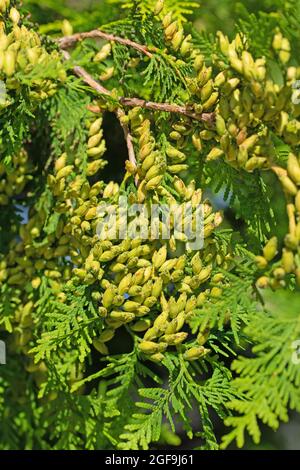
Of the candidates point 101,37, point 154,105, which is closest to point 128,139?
point 154,105

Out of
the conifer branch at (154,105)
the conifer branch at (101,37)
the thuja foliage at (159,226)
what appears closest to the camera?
the thuja foliage at (159,226)

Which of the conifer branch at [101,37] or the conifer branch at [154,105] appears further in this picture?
the conifer branch at [101,37]

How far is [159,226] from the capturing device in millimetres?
816

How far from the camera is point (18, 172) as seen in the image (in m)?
1.07

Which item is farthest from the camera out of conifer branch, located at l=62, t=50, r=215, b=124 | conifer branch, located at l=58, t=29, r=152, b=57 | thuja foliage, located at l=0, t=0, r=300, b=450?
conifer branch, located at l=58, t=29, r=152, b=57

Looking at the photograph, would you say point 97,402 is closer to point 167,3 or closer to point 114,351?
point 114,351

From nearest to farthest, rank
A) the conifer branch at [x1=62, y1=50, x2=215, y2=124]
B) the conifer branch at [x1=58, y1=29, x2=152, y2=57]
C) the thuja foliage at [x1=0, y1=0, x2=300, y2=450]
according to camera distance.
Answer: the thuja foliage at [x1=0, y1=0, x2=300, y2=450]
the conifer branch at [x1=62, y1=50, x2=215, y2=124]
the conifer branch at [x1=58, y1=29, x2=152, y2=57]

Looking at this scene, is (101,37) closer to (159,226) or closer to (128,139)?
(128,139)

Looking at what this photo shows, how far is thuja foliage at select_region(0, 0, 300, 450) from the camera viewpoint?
70 centimetres

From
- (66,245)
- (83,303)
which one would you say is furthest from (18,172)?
(83,303)

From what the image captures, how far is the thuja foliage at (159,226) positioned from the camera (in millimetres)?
Answer: 704

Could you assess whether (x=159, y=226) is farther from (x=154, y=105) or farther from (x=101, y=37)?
(x=101, y=37)

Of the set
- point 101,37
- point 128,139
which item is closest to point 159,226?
point 128,139

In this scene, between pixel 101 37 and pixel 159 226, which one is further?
pixel 101 37
